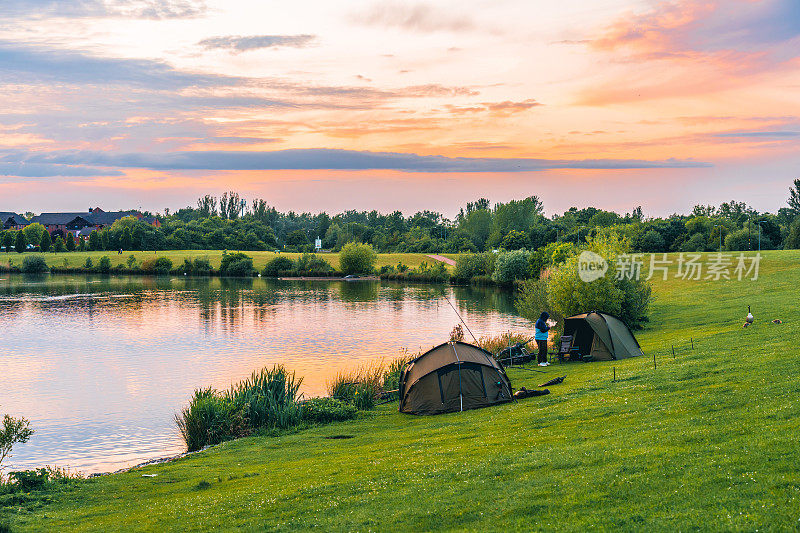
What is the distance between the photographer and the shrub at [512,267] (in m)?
104

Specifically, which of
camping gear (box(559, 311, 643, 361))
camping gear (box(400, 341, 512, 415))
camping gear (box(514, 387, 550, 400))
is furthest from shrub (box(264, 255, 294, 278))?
camping gear (box(514, 387, 550, 400))

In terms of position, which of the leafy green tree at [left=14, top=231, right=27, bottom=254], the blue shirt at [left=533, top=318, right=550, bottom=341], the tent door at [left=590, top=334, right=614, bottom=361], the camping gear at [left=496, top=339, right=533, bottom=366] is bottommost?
the camping gear at [left=496, top=339, right=533, bottom=366]

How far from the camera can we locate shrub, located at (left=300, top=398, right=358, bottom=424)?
82.8ft

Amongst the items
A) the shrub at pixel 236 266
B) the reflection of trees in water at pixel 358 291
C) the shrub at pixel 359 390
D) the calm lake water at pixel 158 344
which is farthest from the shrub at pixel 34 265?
the shrub at pixel 359 390

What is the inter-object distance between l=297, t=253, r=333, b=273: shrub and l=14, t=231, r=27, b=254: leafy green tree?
77343 millimetres

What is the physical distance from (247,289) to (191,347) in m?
55.6

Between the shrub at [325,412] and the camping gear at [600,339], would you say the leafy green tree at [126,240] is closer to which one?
the camping gear at [600,339]

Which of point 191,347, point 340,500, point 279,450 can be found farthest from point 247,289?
point 340,500

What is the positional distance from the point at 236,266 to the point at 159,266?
17843mm

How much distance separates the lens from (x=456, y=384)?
24.1 meters

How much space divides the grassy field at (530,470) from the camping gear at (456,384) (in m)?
0.95

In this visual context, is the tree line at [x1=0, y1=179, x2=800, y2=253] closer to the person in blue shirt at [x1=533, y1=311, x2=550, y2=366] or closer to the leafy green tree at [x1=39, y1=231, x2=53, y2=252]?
the leafy green tree at [x1=39, y1=231, x2=53, y2=252]

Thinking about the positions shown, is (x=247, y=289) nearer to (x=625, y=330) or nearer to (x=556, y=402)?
(x=625, y=330)

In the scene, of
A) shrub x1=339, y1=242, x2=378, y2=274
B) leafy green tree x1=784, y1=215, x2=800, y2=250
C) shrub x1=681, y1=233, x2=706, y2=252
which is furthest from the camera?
shrub x1=339, y1=242, x2=378, y2=274
